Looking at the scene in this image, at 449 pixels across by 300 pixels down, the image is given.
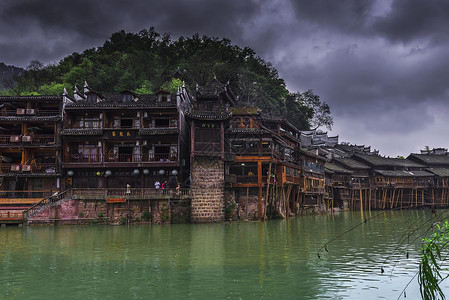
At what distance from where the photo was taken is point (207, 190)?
38.7 metres

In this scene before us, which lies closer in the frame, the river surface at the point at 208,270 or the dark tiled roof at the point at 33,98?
the river surface at the point at 208,270

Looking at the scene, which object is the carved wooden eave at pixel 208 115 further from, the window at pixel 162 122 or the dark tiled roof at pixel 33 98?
the dark tiled roof at pixel 33 98

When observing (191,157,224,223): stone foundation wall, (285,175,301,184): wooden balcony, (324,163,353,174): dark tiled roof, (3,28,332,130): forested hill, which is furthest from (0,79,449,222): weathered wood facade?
(324,163,353,174): dark tiled roof

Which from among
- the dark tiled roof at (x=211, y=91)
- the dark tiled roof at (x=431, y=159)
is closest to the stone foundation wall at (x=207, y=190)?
the dark tiled roof at (x=211, y=91)

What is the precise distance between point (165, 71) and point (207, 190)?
36.9 metres

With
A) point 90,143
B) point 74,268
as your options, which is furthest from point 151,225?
point 74,268

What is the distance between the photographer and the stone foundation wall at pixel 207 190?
126 ft

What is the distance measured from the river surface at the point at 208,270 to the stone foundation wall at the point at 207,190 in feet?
49.2

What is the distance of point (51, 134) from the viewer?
45438mm

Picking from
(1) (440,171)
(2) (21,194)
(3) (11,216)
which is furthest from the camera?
(1) (440,171)

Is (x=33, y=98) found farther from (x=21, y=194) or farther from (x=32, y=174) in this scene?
(x=21, y=194)

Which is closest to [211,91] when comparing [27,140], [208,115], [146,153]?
[208,115]

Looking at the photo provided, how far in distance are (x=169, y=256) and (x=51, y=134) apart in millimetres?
33703

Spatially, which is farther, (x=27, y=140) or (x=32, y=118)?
(x=32, y=118)
